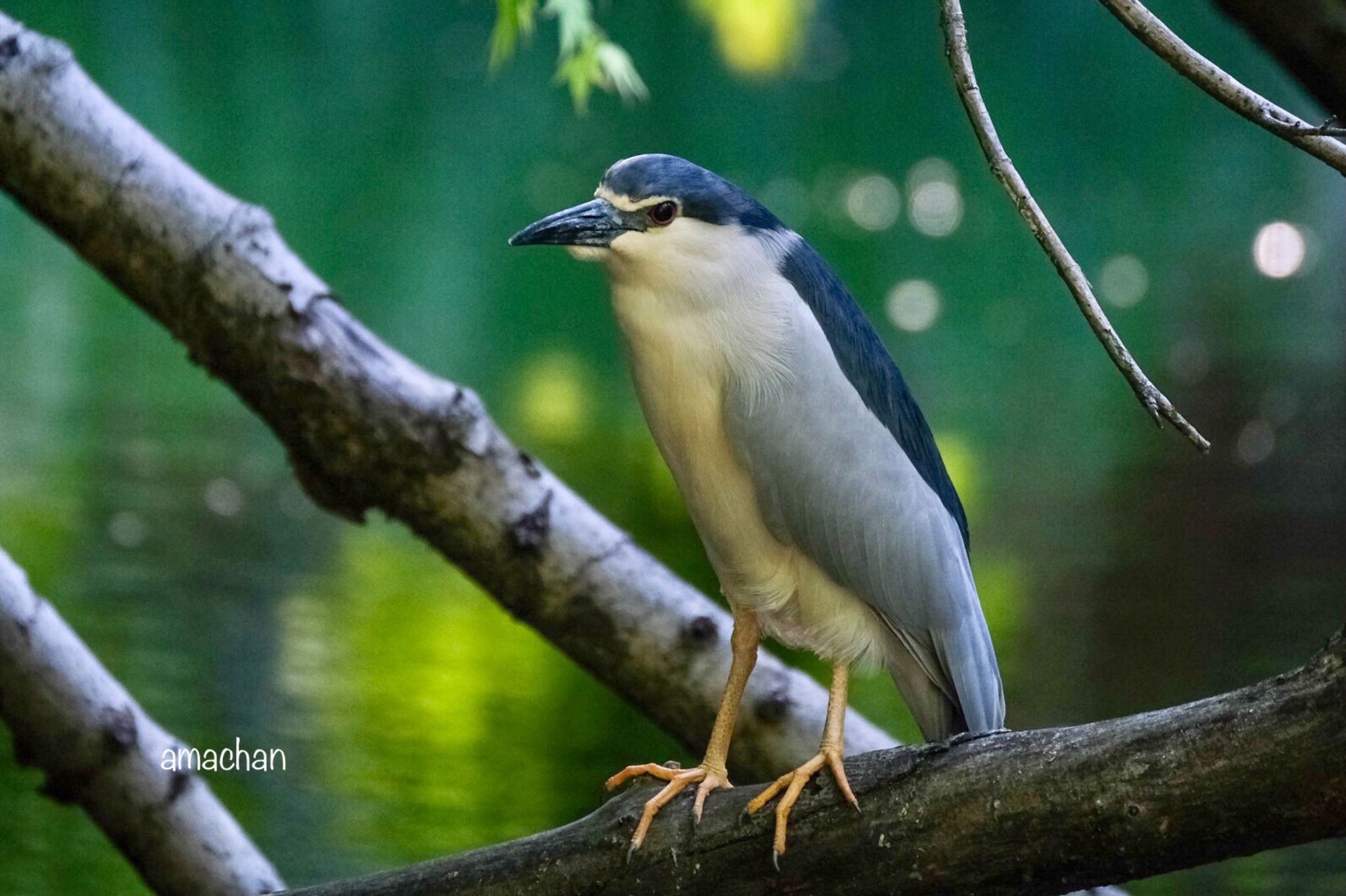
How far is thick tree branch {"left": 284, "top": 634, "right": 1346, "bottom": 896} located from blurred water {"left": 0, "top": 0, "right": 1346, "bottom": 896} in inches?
66.0

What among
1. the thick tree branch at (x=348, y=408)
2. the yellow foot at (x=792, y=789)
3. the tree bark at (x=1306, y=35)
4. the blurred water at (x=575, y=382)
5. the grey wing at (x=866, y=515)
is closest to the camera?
the tree bark at (x=1306, y=35)

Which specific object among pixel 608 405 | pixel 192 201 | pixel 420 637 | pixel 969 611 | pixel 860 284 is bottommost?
pixel 969 611

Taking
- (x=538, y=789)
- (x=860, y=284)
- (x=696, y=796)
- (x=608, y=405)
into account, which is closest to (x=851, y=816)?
(x=696, y=796)

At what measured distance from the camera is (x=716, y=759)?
5.49 ft

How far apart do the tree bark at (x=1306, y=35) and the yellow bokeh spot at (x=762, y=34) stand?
11743 mm

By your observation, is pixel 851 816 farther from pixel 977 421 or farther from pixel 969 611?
pixel 977 421

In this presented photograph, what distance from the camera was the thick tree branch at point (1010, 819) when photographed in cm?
119

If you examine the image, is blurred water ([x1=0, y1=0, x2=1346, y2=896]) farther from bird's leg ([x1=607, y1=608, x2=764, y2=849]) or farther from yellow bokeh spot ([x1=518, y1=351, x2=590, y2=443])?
bird's leg ([x1=607, y1=608, x2=764, y2=849])

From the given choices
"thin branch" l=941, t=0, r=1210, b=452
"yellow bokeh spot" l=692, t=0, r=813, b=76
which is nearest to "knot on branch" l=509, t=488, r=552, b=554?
"thin branch" l=941, t=0, r=1210, b=452

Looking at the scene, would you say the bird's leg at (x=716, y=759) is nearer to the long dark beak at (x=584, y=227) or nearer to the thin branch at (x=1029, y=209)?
the long dark beak at (x=584, y=227)

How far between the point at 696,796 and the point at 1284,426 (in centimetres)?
654

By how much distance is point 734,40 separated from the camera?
41.5ft

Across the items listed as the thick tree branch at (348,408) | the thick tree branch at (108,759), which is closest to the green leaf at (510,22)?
the thick tree branch at (348,408)

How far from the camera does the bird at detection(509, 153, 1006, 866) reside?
1.60m
